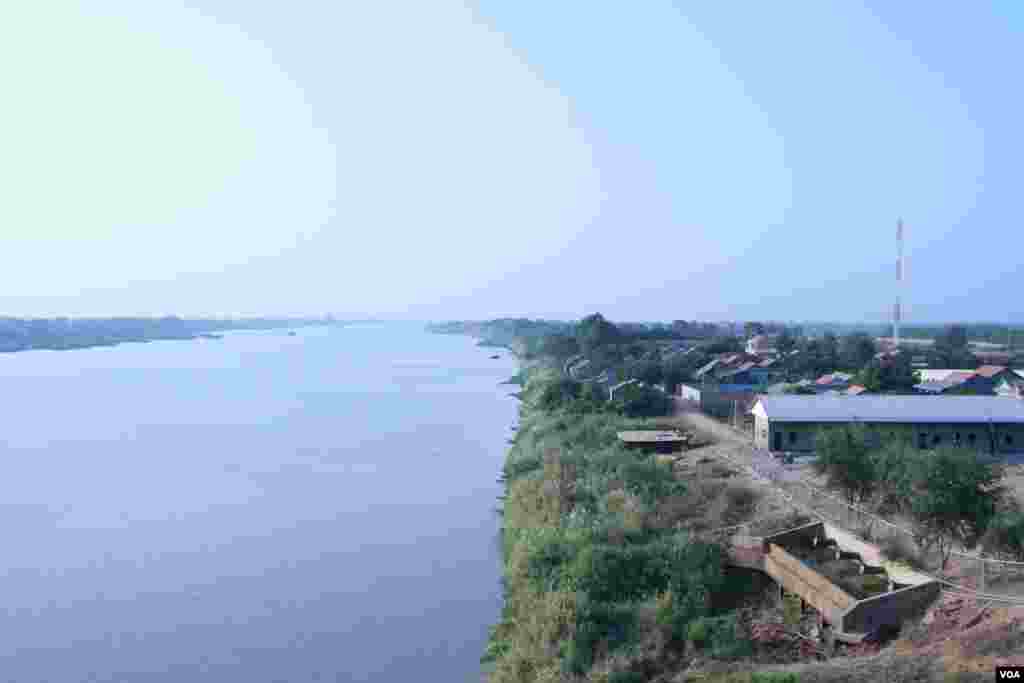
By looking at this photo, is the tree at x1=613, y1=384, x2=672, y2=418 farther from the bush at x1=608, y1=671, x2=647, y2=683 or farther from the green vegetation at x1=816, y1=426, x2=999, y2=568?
the bush at x1=608, y1=671, x2=647, y2=683

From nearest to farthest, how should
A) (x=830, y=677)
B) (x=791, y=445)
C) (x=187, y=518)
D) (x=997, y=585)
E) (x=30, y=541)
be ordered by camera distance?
Result: (x=830, y=677)
(x=997, y=585)
(x=30, y=541)
(x=187, y=518)
(x=791, y=445)

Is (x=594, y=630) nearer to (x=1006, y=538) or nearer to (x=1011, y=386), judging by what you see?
(x=1006, y=538)

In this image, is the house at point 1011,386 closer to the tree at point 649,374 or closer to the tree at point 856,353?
the tree at point 856,353

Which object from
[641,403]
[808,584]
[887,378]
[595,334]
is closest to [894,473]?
[808,584]

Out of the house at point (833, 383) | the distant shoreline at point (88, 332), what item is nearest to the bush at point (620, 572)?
the house at point (833, 383)

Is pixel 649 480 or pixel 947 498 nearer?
pixel 947 498

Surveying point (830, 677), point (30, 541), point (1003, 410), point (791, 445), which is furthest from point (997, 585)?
point (30, 541)

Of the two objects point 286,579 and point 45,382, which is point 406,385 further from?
point 286,579
